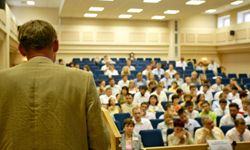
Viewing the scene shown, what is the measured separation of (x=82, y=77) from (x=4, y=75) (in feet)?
0.94

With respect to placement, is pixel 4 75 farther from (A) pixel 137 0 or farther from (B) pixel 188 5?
(B) pixel 188 5

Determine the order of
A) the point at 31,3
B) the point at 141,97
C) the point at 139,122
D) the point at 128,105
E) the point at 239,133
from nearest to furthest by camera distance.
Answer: the point at 239,133
the point at 139,122
the point at 128,105
the point at 141,97
the point at 31,3

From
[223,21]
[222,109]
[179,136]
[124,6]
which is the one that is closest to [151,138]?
[179,136]

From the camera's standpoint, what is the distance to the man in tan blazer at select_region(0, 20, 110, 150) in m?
1.25

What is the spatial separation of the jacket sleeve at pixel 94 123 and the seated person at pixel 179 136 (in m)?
3.83

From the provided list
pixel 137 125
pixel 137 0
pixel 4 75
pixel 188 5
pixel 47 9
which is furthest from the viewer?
pixel 47 9

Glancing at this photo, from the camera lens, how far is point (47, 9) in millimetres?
15992

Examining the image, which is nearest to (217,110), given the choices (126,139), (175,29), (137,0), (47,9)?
(126,139)

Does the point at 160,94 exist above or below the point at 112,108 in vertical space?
above

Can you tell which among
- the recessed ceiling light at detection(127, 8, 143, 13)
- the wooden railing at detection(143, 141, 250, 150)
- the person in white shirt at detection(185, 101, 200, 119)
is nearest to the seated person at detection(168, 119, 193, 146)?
the wooden railing at detection(143, 141, 250, 150)

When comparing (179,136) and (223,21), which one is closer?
(179,136)

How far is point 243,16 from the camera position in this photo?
15.5 m

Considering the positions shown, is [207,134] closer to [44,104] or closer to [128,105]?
[128,105]

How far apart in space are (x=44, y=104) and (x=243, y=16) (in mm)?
15625
